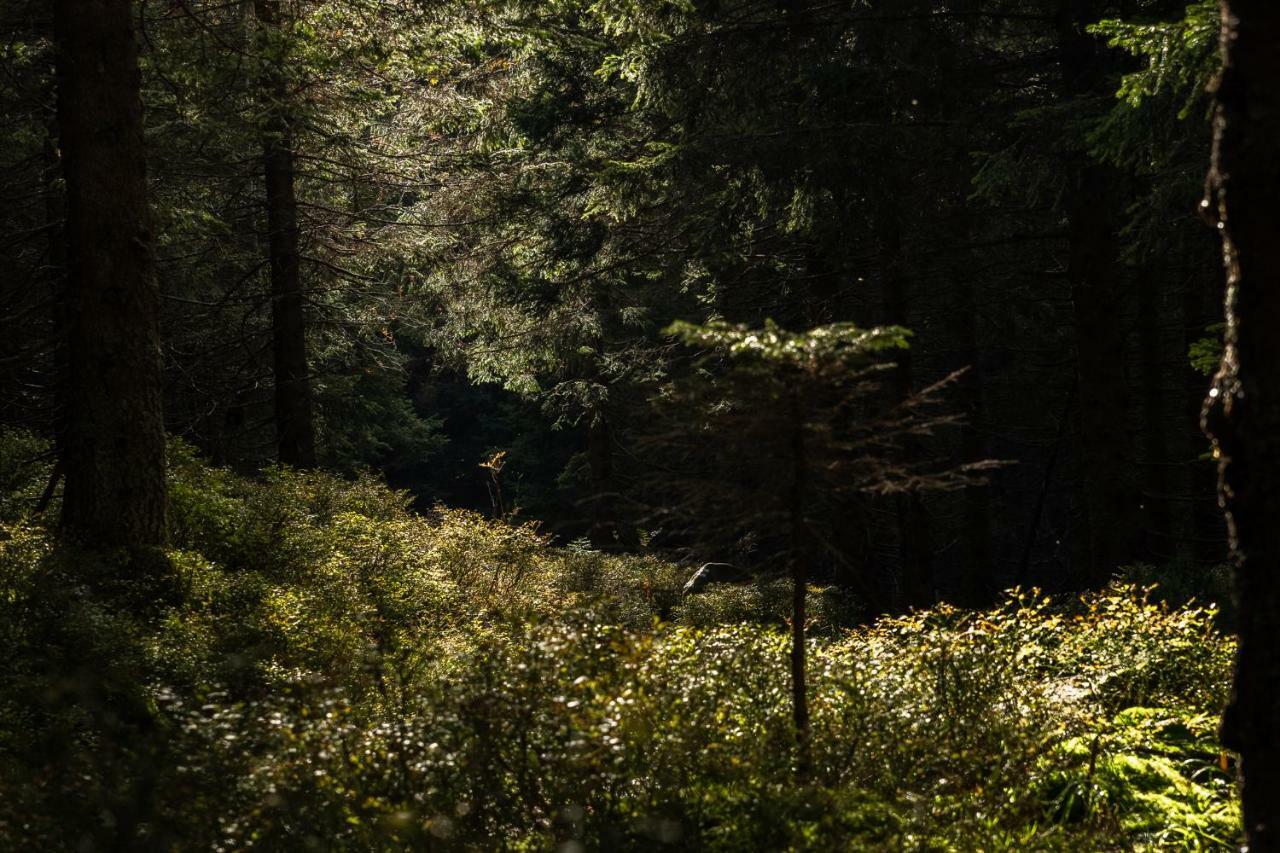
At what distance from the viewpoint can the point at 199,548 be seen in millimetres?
8484

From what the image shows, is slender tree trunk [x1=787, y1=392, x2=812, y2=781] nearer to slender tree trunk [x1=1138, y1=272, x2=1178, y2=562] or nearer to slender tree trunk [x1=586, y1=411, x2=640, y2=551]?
slender tree trunk [x1=1138, y1=272, x2=1178, y2=562]

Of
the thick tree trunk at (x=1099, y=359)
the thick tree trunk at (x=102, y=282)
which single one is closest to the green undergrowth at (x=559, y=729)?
the thick tree trunk at (x=102, y=282)

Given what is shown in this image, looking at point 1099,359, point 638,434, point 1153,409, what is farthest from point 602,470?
point 638,434

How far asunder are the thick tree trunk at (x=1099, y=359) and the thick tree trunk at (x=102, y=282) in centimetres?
933

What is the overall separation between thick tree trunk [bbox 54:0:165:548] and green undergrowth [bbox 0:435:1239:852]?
484 millimetres

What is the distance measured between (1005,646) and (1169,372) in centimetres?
2017

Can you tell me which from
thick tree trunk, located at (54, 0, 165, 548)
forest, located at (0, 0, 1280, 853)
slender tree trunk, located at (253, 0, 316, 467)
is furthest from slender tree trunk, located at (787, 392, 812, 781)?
slender tree trunk, located at (253, 0, 316, 467)

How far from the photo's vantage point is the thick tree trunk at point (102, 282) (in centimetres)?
713

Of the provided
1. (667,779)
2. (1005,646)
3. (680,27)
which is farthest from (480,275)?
(667,779)

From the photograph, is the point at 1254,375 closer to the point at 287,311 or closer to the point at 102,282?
the point at 102,282

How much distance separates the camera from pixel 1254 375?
9.82ft

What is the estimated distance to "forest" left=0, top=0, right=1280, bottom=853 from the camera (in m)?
3.71

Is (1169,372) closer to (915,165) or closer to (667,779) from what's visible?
(915,165)

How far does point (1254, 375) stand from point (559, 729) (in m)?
2.83
